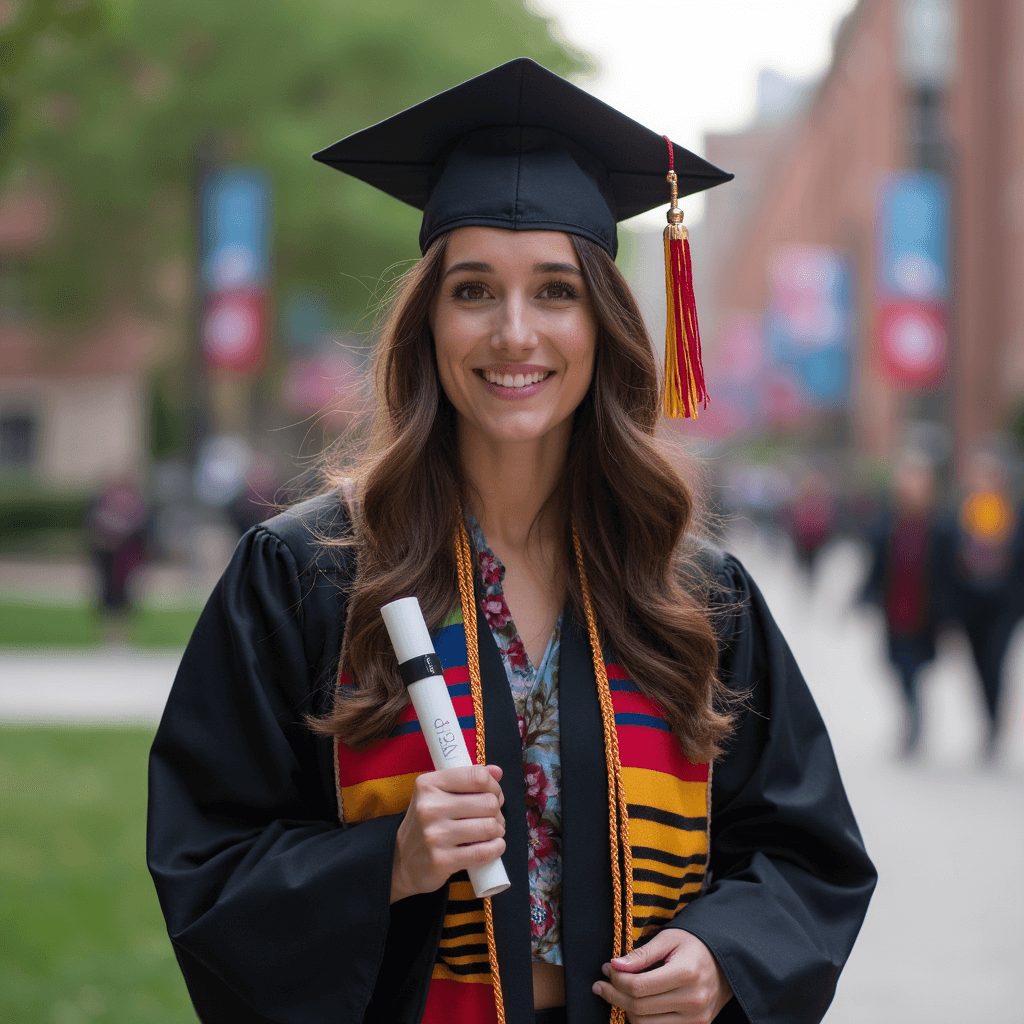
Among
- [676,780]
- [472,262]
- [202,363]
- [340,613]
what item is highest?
[202,363]

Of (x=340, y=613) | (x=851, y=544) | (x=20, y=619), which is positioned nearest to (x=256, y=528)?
(x=340, y=613)

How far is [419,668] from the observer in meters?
1.73

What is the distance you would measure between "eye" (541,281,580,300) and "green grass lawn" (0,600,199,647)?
9.68 metres

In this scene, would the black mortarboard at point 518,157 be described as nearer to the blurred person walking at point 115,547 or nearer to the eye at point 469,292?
the eye at point 469,292

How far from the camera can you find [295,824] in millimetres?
1871

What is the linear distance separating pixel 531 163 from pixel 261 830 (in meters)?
1.06

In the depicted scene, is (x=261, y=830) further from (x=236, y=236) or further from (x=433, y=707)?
(x=236, y=236)

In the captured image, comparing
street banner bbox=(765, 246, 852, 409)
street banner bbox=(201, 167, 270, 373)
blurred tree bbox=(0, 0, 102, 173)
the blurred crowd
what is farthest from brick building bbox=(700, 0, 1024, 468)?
blurred tree bbox=(0, 0, 102, 173)

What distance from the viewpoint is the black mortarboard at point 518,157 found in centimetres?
195

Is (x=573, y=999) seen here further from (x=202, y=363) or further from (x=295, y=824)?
(x=202, y=363)

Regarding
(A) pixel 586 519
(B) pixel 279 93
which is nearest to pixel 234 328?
(B) pixel 279 93

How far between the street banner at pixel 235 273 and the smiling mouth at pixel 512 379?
15.3 m

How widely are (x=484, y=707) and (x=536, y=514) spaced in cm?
40

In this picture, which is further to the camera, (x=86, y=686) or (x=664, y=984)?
(x=86, y=686)
